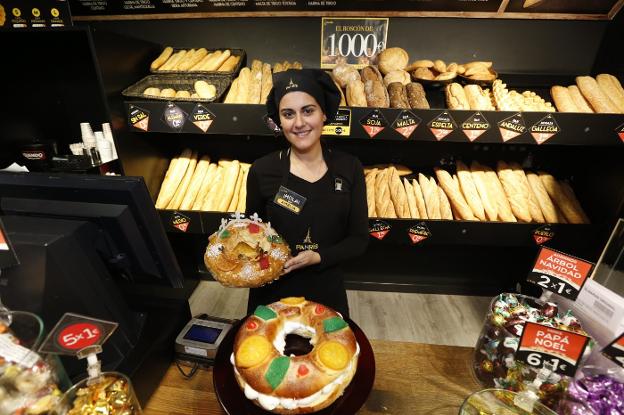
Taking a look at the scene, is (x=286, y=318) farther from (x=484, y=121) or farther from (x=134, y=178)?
(x=484, y=121)

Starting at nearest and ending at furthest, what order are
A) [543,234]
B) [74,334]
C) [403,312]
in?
[74,334]
[543,234]
[403,312]

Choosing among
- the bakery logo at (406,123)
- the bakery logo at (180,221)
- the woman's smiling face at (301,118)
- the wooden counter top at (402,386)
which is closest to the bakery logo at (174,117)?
the bakery logo at (180,221)

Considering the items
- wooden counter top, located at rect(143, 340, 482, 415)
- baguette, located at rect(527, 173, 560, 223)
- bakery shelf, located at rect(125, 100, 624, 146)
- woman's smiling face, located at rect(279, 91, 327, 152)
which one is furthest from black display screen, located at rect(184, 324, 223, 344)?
baguette, located at rect(527, 173, 560, 223)

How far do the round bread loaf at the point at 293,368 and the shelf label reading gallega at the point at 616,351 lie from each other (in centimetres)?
58

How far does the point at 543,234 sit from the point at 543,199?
254 millimetres

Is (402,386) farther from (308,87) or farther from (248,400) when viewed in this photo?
(308,87)

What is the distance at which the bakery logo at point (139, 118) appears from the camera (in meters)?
1.87

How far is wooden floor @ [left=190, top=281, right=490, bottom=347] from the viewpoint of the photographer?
2.35 meters

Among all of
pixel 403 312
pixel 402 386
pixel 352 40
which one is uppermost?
pixel 352 40

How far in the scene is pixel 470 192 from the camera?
6.94 ft

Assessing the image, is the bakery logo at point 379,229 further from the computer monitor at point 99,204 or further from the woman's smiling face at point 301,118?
the computer monitor at point 99,204

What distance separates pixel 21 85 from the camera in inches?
82.4

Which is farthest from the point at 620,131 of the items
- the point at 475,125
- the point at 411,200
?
the point at 411,200

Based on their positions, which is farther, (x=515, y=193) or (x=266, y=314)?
(x=515, y=193)
